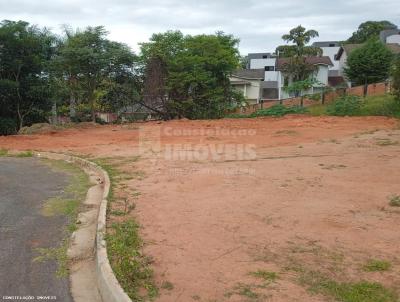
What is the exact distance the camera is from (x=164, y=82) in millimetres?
23156

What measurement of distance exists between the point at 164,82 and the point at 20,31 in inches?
309

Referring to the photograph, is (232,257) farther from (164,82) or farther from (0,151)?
(164,82)

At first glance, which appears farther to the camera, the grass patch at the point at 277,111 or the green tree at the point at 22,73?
the grass patch at the point at 277,111

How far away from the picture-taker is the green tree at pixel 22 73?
17.6 meters

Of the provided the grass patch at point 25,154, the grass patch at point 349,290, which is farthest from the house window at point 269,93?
the grass patch at point 349,290

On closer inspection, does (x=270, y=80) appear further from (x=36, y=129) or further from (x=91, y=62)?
(x=36, y=129)

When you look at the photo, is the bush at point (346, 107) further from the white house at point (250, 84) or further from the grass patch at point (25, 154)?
the white house at point (250, 84)

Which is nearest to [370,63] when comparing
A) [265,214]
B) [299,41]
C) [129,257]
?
[299,41]

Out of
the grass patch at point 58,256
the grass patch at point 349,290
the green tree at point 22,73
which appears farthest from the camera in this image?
the green tree at point 22,73

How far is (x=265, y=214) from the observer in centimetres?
561

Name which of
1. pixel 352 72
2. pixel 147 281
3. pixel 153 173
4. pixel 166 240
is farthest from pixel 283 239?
pixel 352 72

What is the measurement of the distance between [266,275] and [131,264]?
1.24 meters

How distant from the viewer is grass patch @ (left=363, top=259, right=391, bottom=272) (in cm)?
388

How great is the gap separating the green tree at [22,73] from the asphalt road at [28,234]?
31.1ft
